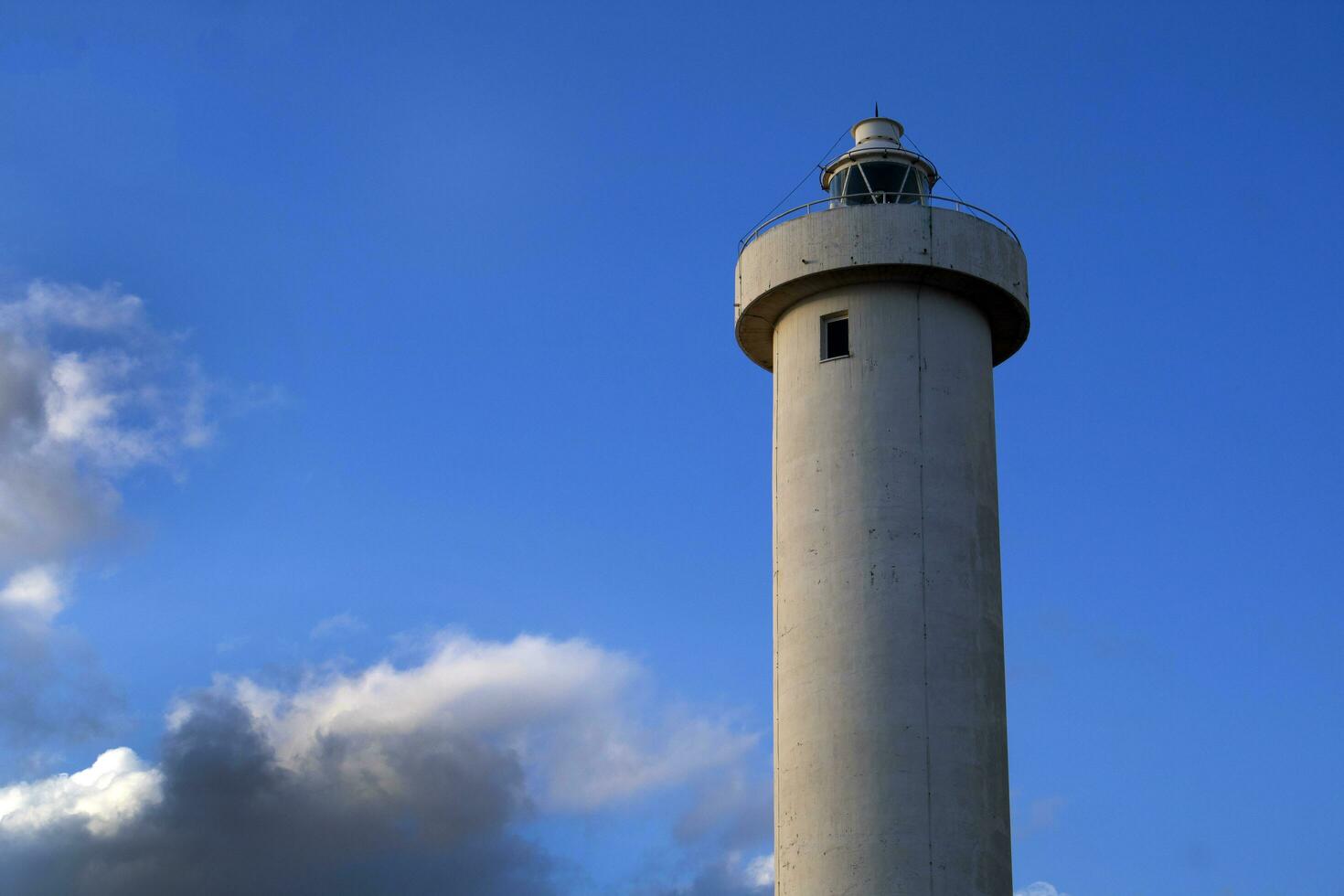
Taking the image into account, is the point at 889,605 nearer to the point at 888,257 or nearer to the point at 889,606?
the point at 889,606

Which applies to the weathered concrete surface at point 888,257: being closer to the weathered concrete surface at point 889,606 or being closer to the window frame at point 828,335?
the weathered concrete surface at point 889,606

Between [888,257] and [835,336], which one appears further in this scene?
[835,336]

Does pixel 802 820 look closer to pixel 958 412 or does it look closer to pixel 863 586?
pixel 863 586

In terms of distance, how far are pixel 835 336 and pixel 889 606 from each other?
624cm

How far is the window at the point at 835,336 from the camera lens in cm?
3872

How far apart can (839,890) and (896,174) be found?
15.9 m

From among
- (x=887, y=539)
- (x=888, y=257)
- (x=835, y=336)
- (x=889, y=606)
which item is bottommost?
(x=889, y=606)

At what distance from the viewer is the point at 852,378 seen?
38.0 m

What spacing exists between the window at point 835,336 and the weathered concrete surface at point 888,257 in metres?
0.70

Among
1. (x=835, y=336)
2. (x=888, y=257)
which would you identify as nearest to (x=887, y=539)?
(x=835, y=336)

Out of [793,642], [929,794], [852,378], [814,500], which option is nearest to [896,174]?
[852,378]

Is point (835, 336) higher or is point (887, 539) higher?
point (835, 336)

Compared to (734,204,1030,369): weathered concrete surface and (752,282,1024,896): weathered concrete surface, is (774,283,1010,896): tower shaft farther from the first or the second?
(734,204,1030,369): weathered concrete surface

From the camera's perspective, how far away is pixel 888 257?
38.1 metres
